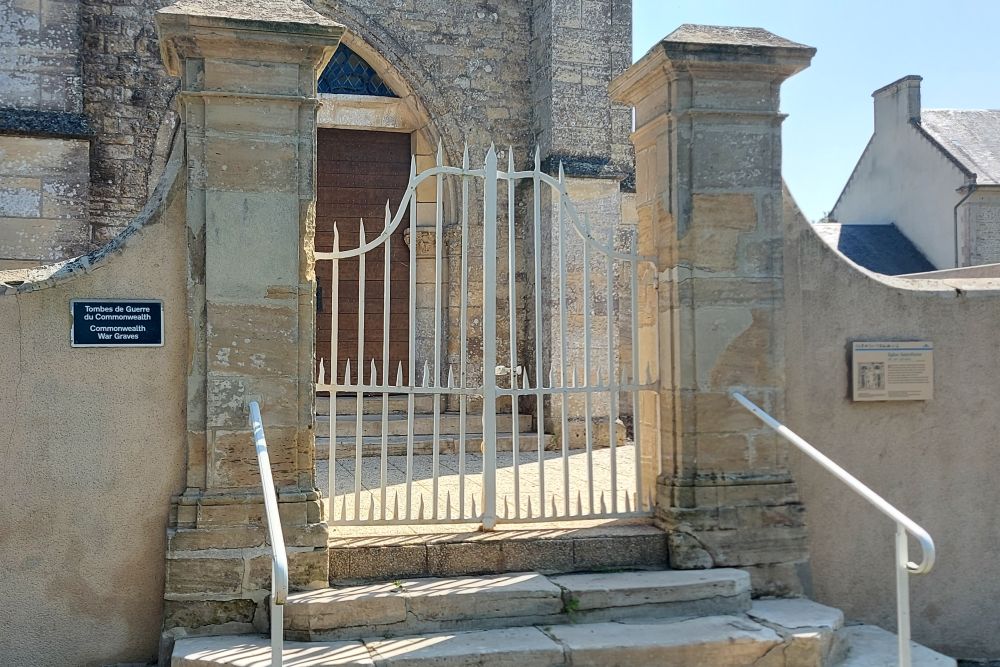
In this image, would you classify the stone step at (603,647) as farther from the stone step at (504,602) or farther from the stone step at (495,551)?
the stone step at (495,551)

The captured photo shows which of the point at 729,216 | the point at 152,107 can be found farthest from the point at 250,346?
the point at 152,107

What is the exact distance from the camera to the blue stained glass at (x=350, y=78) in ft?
30.6

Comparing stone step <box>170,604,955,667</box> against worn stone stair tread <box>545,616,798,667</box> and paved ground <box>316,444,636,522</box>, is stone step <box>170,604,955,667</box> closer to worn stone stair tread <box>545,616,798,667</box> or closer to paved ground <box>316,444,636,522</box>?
worn stone stair tread <box>545,616,798,667</box>

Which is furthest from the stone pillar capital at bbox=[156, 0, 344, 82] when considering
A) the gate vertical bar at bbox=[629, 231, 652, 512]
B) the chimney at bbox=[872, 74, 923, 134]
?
the chimney at bbox=[872, 74, 923, 134]

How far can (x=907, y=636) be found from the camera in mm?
3748

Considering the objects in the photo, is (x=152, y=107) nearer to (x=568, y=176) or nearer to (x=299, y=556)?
(x=568, y=176)

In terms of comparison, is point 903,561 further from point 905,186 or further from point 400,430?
point 905,186

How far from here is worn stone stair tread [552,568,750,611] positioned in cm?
425

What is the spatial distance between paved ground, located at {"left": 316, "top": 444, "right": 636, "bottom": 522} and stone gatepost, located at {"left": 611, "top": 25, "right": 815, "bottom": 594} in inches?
20.0

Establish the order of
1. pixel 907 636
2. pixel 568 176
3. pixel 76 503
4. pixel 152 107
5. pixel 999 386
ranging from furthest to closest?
pixel 568 176 < pixel 152 107 < pixel 999 386 < pixel 76 503 < pixel 907 636

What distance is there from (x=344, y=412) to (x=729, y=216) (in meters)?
4.76

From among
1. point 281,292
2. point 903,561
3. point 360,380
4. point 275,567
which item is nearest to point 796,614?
point 903,561

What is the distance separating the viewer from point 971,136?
20.9m

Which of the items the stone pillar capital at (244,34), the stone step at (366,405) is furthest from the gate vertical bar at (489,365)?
the stone step at (366,405)
